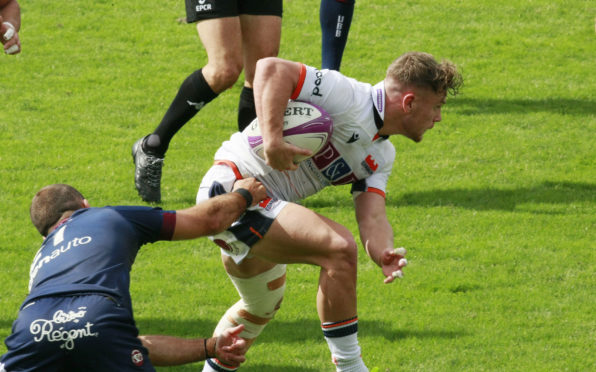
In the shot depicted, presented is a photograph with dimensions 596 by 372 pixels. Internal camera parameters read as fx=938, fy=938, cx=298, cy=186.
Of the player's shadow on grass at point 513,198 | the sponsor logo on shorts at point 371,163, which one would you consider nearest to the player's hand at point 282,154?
the sponsor logo on shorts at point 371,163

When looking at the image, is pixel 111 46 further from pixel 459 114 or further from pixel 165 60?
pixel 459 114

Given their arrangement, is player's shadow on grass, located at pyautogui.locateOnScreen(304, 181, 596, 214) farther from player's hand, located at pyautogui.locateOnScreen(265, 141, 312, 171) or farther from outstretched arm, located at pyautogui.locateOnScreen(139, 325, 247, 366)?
outstretched arm, located at pyautogui.locateOnScreen(139, 325, 247, 366)

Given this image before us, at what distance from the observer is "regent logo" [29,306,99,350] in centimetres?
410

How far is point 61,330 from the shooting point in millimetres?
4098

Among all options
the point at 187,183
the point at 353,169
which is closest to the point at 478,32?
the point at 187,183

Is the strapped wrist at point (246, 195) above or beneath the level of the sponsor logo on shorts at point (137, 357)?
above

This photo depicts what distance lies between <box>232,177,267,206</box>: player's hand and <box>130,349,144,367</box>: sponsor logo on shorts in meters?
1.26

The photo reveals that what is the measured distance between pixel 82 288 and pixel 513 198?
569 centimetres

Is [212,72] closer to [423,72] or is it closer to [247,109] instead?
[247,109]

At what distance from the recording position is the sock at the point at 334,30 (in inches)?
330

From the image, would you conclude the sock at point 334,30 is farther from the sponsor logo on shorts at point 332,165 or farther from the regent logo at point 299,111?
the regent logo at point 299,111

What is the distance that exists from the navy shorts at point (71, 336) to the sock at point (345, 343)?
1423 mm

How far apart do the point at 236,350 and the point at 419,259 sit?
3.05 meters

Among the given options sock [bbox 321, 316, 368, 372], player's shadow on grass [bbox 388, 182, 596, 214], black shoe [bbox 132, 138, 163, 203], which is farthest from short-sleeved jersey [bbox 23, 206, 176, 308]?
player's shadow on grass [bbox 388, 182, 596, 214]
